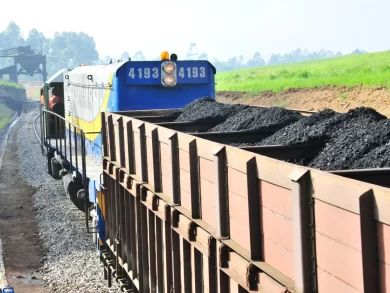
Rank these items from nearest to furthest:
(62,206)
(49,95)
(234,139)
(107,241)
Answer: (234,139) < (107,241) < (62,206) < (49,95)

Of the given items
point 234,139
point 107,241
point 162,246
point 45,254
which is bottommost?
point 45,254

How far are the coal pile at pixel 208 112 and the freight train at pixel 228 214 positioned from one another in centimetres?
5

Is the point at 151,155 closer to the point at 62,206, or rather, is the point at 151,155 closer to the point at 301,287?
the point at 301,287

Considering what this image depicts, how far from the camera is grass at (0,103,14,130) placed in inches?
2364

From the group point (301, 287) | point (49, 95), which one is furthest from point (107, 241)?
point (49, 95)

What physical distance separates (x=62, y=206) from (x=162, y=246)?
12.4m

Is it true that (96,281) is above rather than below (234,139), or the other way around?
below

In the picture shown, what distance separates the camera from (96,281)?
38.7ft

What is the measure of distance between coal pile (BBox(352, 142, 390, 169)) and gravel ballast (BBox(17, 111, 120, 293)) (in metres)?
6.72

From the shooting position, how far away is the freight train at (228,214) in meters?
3.25

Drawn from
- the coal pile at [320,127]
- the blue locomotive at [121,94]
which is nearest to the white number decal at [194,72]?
the blue locomotive at [121,94]

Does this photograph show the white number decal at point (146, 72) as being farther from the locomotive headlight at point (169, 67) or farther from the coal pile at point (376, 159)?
the coal pile at point (376, 159)

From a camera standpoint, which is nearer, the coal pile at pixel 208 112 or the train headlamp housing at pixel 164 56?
the coal pile at pixel 208 112

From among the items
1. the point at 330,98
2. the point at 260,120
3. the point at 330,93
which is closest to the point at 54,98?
the point at 260,120
